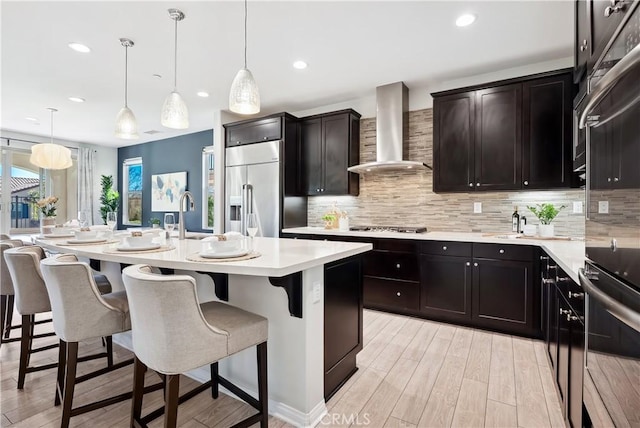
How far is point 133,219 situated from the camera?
24.8 ft

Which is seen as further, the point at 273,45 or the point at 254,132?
the point at 254,132

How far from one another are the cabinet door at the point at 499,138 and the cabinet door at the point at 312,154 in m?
1.98

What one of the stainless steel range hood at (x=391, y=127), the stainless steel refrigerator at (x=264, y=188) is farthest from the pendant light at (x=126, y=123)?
the stainless steel range hood at (x=391, y=127)

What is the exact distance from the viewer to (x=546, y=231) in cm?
307

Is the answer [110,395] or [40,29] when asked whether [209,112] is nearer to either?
[40,29]

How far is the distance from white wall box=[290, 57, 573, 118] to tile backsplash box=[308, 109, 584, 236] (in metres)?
0.13

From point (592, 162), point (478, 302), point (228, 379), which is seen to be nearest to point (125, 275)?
point (228, 379)

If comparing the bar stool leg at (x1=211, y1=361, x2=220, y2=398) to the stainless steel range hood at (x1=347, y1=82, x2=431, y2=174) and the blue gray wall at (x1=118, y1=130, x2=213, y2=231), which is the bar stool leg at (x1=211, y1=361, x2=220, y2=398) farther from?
the blue gray wall at (x1=118, y1=130, x2=213, y2=231)

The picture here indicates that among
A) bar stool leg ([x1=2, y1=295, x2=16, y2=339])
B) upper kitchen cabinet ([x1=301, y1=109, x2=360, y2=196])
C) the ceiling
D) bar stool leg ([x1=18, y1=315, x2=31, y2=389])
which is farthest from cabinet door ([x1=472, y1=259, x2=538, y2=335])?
bar stool leg ([x1=2, y1=295, x2=16, y2=339])

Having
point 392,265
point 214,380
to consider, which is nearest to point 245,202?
point 214,380

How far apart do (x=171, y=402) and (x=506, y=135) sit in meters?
3.53

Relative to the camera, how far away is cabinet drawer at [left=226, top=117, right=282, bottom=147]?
4.37m

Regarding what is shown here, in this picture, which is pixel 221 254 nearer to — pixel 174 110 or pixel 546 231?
pixel 174 110

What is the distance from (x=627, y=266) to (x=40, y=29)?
4.04 meters
